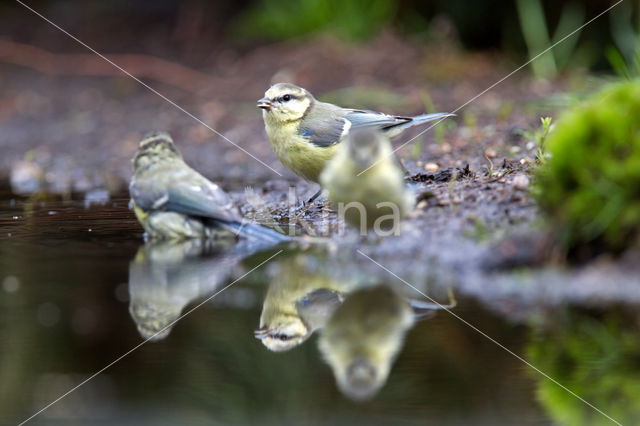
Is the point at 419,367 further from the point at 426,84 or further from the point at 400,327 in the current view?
the point at 426,84

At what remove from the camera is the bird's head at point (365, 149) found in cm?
518

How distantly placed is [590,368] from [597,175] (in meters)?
1.49

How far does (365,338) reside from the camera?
3.61 metres

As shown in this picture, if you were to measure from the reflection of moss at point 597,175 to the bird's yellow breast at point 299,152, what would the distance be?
2230mm

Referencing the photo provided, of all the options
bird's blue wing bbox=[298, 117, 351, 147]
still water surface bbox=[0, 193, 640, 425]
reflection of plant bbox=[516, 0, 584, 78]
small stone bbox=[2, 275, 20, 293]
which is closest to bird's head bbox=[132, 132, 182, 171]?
bird's blue wing bbox=[298, 117, 351, 147]

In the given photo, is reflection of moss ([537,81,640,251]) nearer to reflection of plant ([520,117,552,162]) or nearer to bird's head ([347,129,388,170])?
bird's head ([347,129,388,170])

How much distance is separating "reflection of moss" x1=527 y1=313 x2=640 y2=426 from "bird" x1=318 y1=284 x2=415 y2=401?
56cm

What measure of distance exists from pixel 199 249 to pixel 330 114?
76.7 inches

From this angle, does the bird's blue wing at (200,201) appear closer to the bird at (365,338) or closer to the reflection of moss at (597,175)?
the bird at (365,338)

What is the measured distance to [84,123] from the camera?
40.1 feet

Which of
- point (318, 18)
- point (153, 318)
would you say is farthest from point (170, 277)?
point (318, 18)

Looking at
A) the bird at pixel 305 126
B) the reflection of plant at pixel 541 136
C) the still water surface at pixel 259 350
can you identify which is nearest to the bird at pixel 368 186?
the still water surface at pixel 259 350

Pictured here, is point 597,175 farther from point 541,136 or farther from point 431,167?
point 431,167

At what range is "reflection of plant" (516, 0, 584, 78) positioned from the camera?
11492 mm
